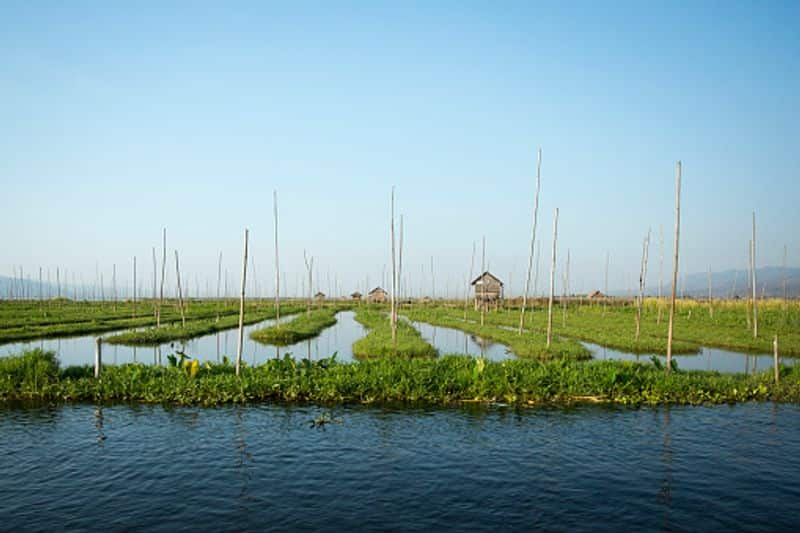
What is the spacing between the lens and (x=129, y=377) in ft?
53.0

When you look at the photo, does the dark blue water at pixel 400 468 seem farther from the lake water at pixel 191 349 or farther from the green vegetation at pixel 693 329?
the green vegetation at pixel 693 329

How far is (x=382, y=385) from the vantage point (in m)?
15.8

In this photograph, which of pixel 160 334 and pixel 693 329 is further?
pixel 693 329

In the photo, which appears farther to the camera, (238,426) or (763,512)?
(238,426)

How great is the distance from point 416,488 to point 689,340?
89.9ft

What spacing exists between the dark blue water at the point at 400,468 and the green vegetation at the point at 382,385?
78cm

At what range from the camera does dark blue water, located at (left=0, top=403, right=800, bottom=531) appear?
8594mm

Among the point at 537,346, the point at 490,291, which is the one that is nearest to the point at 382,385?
the point at 537,346

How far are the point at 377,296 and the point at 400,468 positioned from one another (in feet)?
254

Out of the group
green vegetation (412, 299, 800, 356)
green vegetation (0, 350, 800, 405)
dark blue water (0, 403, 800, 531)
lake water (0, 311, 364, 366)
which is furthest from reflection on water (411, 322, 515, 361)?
dark blue water (0, 403, 800, 531)

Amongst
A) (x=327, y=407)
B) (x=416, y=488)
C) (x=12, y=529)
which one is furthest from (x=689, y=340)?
(x=12, y=529)

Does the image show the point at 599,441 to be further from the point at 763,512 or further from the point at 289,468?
the point at 289,468

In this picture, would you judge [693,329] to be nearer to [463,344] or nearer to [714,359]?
[714,359]

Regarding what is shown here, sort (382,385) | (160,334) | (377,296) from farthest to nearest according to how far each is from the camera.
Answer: (377,296), (160,334), (382,385)
